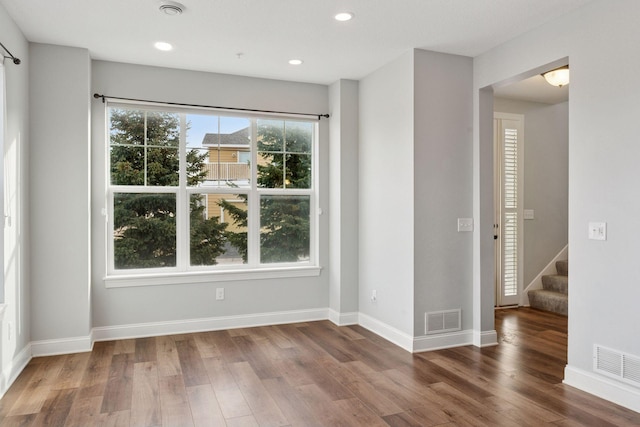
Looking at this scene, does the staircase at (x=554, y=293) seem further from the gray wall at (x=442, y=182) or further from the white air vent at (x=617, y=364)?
the white air vent at (x=617, y=364)

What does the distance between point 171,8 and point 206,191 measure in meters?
2.00

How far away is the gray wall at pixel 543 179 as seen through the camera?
19.1 feet

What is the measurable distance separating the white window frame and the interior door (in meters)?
2.33

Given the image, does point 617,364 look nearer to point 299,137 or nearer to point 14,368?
point 299,137

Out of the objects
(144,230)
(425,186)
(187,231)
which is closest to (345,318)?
(425,186)

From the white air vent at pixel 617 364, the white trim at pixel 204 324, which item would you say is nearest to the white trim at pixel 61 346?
the white trim at pixel 204 324

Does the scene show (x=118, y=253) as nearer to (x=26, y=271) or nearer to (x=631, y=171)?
(x=26, y=271)

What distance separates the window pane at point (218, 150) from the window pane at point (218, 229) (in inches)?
6.9

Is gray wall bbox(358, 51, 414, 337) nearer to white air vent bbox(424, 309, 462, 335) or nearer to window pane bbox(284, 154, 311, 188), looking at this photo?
white air vent bbox(424, 309, 462, 335)

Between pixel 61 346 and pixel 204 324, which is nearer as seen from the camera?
pixel 61 346

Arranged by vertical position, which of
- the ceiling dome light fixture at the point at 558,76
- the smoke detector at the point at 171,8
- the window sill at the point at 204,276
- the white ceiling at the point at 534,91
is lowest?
the window sill at the point at 204,276

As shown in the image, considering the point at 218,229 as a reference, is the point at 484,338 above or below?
below

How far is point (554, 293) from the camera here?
5582 millimetres

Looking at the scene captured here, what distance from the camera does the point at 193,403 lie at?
2902 millimetres
